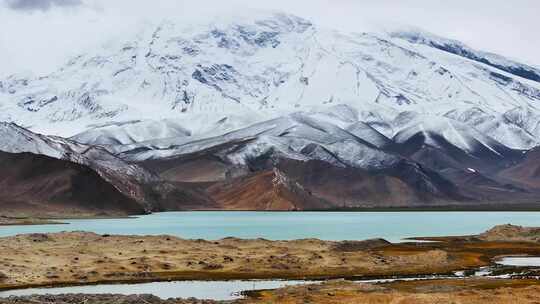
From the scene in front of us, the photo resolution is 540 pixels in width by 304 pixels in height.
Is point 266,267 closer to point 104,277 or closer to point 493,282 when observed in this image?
point 104,277

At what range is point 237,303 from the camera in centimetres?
6494

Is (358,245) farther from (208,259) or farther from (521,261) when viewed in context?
(208,259)

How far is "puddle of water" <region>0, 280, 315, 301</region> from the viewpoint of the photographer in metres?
72.8

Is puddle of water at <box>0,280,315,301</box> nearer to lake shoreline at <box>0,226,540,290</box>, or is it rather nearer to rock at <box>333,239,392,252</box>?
lake shoreline at <box>0,226,540,290</box>

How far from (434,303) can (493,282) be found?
53.4ft

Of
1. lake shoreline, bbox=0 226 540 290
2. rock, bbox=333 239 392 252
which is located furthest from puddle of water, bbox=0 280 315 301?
rock, bbox=333 239 392 252

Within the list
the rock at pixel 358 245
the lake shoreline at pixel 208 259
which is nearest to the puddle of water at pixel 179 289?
Answer: the lake shoreline at pixel 208 259

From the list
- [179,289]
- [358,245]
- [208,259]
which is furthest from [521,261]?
[179,289]

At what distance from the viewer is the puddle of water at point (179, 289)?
72.8m

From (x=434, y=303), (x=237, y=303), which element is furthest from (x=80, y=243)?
(x=434, y=303)

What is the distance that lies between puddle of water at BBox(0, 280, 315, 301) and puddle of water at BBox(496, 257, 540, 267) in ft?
88.4

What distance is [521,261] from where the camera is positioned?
103188 millimetres

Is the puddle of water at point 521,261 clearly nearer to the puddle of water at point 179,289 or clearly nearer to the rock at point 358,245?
the rock at point 358,245

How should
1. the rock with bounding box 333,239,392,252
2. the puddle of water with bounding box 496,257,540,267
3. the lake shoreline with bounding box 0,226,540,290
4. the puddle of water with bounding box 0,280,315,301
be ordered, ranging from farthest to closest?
1. the rock with bounding box 333,239,392,252
2. the puddle of water with bounding box 496,257,540,267
3. the lake shoreline with bounding box 0,226,540,290
4. the puddle of water with bounding box 0,280,315,301
